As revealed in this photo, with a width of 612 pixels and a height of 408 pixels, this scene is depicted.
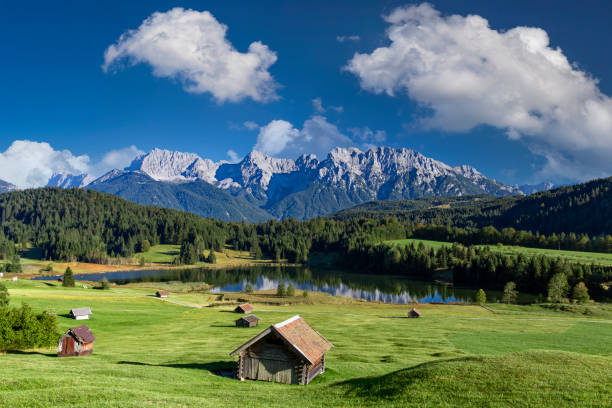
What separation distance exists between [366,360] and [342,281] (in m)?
133

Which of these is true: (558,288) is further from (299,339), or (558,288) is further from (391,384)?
(391,384)

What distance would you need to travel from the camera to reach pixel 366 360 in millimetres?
38312

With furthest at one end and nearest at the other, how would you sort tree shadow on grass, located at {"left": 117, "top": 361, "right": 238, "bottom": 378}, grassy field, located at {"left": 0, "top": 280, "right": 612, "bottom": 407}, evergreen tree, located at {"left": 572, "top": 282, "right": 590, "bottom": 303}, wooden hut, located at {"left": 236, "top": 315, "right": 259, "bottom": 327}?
evergreen tree, located at {"left": 572, "top": 282, "right": 590, "bottom": 303} < wooden hut, located at {"left": 236, "top": 315, "right": 259, "bottom": 327} < tree shadow on grass, located at {"left": 117, "top": 361, "right": 238, "bottom": 378} < grassy field, located at {"left": 0, "top": 280, "right": 612, "bottom": 407}

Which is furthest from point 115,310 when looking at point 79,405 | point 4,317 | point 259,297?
point 79,405

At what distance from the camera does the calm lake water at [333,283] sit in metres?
129

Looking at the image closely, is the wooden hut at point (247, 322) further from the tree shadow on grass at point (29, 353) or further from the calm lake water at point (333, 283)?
the calm lake water at point (333, 283)

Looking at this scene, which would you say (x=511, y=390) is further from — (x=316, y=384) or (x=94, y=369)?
(x=94, y=369)

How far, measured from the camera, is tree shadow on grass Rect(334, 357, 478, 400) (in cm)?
2266

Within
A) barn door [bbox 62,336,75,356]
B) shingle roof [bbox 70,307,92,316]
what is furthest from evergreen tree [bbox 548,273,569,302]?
barn door [bbox 62,336,75,356]

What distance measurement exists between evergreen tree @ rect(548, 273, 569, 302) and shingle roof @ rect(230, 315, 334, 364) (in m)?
93.6

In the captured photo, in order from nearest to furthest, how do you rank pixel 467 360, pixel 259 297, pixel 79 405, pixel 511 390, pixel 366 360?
pixel 79 405, pixel 511 390, pixel 467 360, pixel 366 360, pixel 259 297

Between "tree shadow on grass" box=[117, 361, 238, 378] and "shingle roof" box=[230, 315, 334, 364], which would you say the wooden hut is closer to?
"tree shadow on grass" box=[117, 361, 238, 378]

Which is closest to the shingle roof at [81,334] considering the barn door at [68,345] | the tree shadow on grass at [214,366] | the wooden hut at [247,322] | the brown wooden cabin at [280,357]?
the barn door at [68,345]

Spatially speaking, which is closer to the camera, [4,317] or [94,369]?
[94,369]
